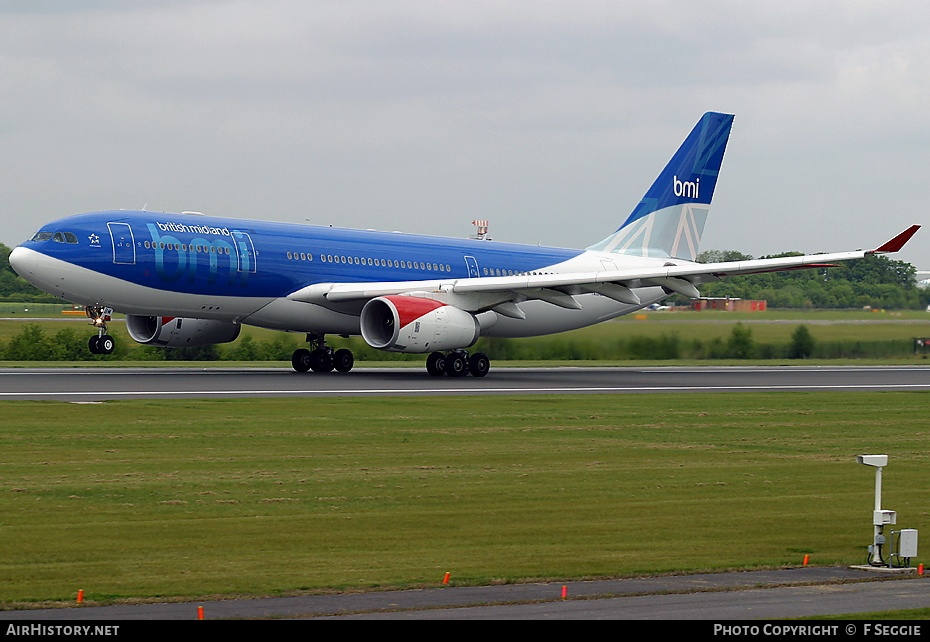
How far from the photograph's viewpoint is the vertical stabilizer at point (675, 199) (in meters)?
48.4

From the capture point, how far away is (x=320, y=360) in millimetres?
41625

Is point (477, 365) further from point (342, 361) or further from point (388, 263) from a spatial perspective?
point (342, 361)

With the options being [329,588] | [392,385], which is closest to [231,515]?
[329,588]

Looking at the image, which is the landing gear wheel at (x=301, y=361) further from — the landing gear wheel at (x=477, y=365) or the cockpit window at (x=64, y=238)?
the cockpit window at (x=64, y=238)

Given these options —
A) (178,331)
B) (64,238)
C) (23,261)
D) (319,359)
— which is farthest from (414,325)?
(23,261)

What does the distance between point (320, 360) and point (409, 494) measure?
79.9ft

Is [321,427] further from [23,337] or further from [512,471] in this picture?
[23,337]

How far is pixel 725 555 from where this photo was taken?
14117 mm

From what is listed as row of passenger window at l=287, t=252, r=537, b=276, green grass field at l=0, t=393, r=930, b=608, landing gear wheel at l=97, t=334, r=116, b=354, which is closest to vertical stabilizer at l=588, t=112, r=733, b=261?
row of passenger window at l=287, t=252, r=537, b=276

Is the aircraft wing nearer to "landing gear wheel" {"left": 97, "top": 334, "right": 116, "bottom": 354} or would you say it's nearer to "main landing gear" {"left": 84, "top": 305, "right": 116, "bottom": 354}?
"main landing gear" {"left": 84, "top": 305, "right": 116, "bottom": 354}

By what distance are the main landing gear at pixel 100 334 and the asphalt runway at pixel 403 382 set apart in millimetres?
890

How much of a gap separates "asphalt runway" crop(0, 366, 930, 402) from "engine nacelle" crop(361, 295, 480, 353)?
1.10 meters

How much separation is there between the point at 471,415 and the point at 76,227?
534 inches

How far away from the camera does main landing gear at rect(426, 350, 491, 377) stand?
3994cm
